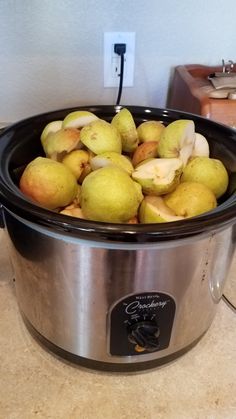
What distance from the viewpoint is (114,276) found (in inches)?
17.6

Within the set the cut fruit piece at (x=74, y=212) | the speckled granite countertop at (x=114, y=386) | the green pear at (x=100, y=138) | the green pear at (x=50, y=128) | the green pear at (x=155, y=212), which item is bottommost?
the speckled granite countertop at (x=114, y=386)

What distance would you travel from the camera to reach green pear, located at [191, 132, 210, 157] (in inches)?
23.4

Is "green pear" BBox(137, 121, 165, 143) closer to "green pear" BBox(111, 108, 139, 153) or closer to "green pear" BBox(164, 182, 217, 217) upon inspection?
"green pear" BBox(111, 108, 139, 153)

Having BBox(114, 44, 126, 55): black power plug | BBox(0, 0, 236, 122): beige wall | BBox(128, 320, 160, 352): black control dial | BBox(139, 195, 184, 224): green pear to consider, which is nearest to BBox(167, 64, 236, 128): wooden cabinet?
BBox(0, 0, 236, 122): beige wall

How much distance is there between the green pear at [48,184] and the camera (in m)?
0.50

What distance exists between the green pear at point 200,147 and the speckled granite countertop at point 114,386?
0.28 meters

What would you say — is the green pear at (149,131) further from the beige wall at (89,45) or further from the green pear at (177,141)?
the beige wall at (89,45)

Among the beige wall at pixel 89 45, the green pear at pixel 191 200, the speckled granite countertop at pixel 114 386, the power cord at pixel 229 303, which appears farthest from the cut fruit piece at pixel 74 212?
the beige wall at pixel 89 45

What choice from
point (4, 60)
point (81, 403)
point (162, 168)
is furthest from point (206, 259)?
point (4, 60)

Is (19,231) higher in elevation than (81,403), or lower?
higher

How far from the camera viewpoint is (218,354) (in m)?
0.58

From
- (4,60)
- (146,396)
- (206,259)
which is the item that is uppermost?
(4,60)

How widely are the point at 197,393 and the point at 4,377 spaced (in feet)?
0.84

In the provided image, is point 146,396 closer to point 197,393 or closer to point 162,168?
→ point 197,393
